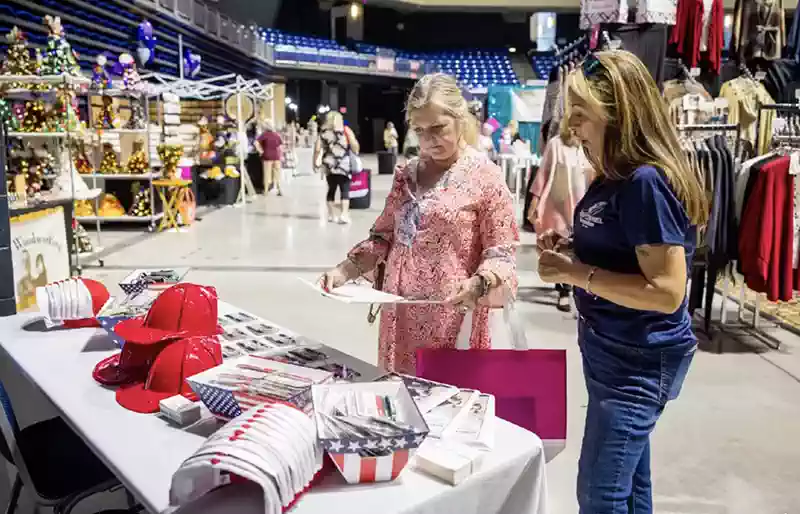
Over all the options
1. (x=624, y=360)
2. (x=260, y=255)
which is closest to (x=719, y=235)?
(x=624, y=360)

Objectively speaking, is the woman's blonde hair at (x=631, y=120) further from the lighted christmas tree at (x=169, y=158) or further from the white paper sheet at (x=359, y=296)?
the lighted christmas tree at (x=169, y=158)

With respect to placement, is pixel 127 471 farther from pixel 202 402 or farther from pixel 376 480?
pixel 376 480

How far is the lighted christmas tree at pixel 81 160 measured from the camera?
866 centimetres

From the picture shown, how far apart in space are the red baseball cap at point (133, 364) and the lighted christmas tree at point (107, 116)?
770 cm

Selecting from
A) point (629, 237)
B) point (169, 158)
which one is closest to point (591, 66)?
point (629, 237)

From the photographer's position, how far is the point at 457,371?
5.60 ft

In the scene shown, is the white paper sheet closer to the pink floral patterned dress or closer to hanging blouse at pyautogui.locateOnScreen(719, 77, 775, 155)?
the pink floral patterned dress

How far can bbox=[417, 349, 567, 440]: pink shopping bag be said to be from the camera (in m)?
1.69

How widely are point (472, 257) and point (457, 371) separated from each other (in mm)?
469

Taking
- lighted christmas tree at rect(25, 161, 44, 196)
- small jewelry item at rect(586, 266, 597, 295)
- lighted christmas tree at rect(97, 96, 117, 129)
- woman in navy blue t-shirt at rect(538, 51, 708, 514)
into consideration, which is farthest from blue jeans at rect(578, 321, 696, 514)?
lighted christmas tree at rect(97, 96, 117, 129)

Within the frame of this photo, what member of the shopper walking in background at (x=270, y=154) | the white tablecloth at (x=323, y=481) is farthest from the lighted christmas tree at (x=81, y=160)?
the white tablecloth at (x=323, y=481)

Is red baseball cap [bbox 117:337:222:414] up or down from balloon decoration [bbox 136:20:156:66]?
down

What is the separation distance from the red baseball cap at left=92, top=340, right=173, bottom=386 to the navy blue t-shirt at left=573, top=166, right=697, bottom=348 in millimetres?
1017

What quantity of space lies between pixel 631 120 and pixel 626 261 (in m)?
0.30
